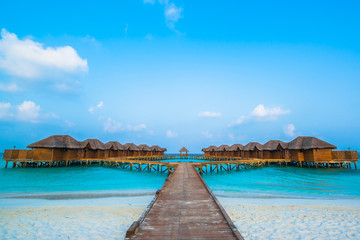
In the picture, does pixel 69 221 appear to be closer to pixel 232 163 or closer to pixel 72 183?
pixel 72 183

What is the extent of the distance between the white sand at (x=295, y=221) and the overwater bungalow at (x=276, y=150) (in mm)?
24337

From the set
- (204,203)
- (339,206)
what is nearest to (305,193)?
(339,206)

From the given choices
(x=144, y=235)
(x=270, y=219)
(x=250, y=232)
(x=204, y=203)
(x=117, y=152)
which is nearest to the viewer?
(x=144, y=235)

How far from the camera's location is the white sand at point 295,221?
221 inches

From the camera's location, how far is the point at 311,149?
26578mm

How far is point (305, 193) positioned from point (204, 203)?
33.7 feet

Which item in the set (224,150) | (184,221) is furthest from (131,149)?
(184,221)

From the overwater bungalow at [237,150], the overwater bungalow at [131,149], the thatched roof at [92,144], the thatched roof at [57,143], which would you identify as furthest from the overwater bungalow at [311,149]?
the thatched roof at [57,143]

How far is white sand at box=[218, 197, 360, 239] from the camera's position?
A: 18.4ft

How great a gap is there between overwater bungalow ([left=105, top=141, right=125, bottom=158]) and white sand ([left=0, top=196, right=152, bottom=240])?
25632 millimetres

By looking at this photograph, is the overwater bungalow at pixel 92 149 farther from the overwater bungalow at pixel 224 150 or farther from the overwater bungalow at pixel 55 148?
the overwater bungalow at pixel 224 150

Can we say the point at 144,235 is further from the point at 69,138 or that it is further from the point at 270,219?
the point at 69,138

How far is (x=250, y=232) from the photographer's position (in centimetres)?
572

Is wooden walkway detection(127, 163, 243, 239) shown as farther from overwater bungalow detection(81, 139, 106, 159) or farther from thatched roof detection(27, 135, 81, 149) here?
overwater bungalow detection(81, 139, 106, 159)
